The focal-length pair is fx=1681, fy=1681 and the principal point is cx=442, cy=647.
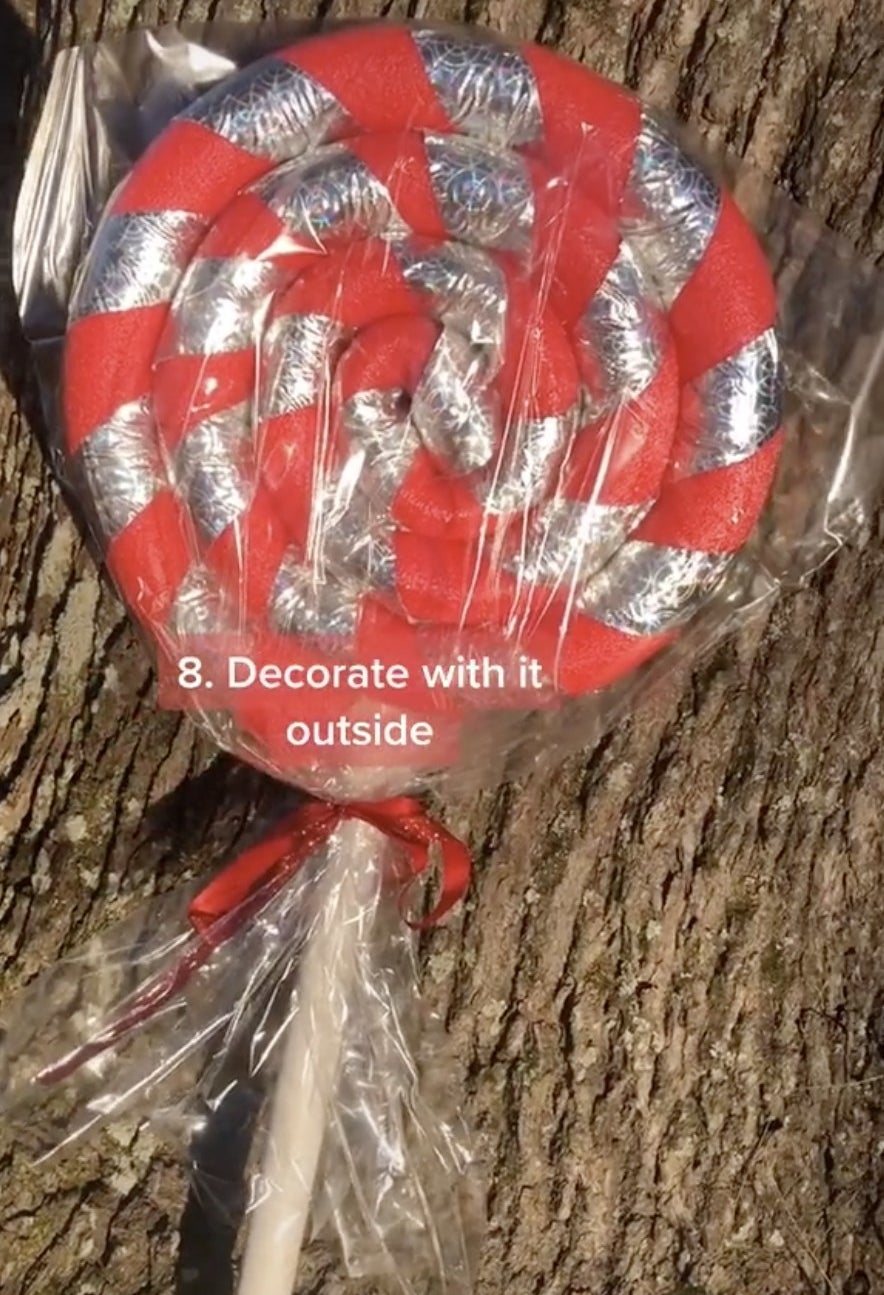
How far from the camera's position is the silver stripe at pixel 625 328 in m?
1.82

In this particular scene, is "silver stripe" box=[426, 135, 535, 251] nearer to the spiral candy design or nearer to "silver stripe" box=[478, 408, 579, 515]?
the spiral candy design

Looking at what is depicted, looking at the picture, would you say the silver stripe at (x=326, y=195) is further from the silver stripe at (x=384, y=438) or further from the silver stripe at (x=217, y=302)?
the silver stripe at (x=384, y=438)

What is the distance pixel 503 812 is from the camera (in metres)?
2.14

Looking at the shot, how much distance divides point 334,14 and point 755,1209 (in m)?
1.59

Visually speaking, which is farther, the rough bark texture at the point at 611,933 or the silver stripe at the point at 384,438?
the rough bark texture at the point at 611,933

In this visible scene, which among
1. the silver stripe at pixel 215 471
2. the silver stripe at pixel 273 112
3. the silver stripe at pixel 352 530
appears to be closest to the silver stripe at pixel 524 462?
the silver stripe at pixel 352 530

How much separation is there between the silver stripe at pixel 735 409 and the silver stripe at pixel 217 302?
0.49 metres

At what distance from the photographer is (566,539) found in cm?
186

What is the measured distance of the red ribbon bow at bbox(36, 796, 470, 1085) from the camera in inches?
78.8

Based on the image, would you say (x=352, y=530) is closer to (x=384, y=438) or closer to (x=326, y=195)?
(x=384, y=438)

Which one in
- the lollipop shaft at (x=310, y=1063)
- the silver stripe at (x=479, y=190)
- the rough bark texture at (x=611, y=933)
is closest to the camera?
the silver stripe at (x=479, y=190)

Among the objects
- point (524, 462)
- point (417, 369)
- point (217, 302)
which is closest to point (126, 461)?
point (217, 302)

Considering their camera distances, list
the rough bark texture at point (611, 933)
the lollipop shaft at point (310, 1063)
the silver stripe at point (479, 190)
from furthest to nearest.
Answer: the rough bark texture at point (611, 933)
the lollipop shaft at point (310, 1063)
the silver stripe at point (479, 190)

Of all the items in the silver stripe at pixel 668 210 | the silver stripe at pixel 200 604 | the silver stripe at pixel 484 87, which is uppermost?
the silver stripe at pixel 484 87
